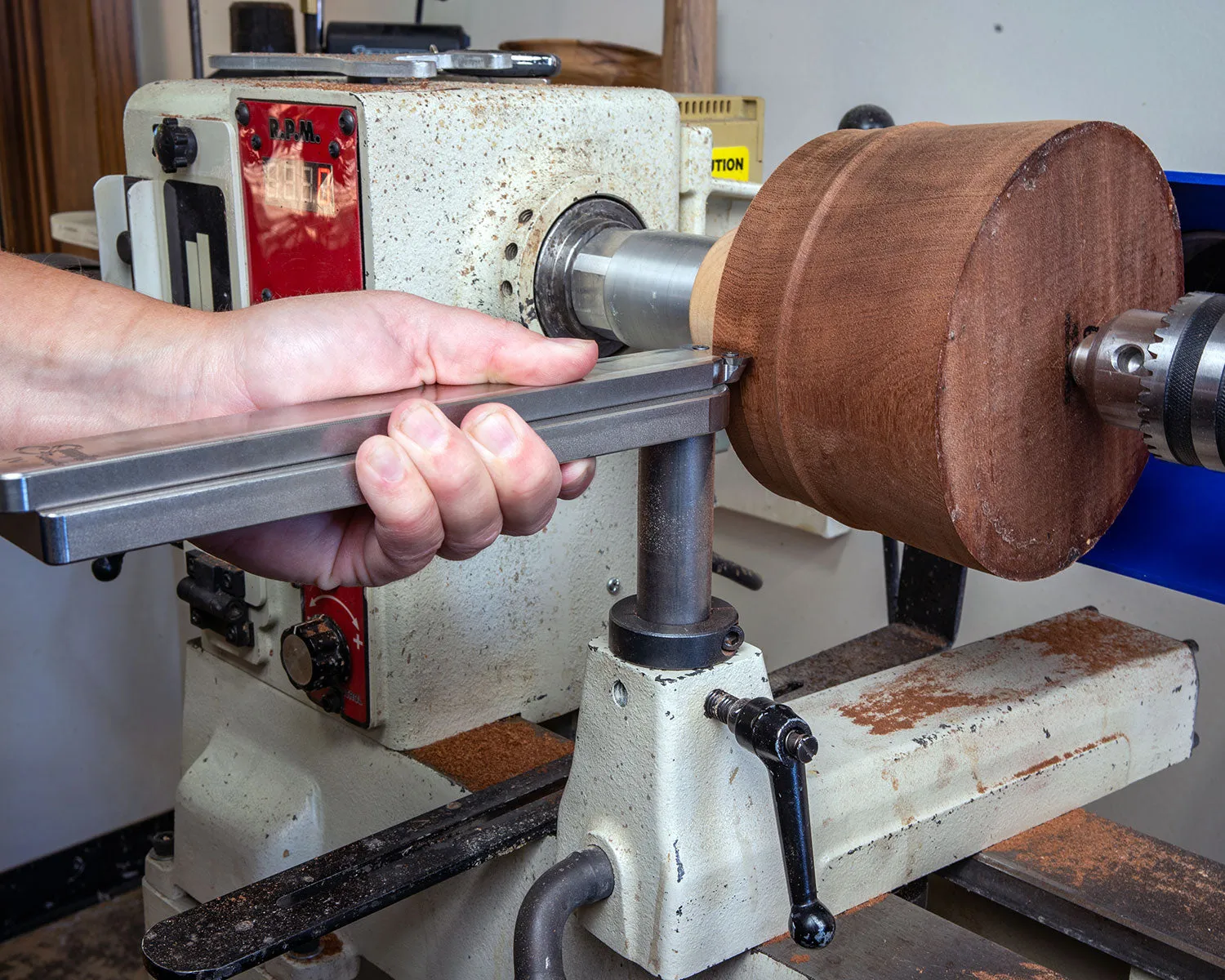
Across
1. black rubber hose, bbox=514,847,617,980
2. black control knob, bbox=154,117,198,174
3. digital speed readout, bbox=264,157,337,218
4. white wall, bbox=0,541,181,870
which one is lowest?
white wall, bbox=0,541,181,870

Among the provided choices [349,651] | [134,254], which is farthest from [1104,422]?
[134,254]

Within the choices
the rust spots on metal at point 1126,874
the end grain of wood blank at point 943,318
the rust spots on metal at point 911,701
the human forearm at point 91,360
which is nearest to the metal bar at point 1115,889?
the rust spots on metal at point 1126,874

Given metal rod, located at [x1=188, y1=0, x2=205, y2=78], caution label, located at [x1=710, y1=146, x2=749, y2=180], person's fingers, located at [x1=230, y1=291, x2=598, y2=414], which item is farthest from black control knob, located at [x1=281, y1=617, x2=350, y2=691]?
metal rod, located at [x1=188, y1=0, x2=205, y2=78]

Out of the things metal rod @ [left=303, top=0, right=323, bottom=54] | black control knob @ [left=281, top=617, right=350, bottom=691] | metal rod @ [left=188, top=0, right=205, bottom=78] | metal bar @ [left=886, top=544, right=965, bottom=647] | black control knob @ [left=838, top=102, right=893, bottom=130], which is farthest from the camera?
metal rod @ [left=188, top=0, right=205, bottom=78]

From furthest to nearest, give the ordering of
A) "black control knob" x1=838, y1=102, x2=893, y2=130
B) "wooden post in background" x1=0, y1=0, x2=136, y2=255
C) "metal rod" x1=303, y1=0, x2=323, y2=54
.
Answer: "wooden post in background" x1=0, y1=0, x2=136, y2=255, "metal rod" x1=303, y1=0, x2=323, y2=54, "black control knob" x1=838, y1=102, x2=893, y2=130

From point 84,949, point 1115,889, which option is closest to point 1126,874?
point 1115,889

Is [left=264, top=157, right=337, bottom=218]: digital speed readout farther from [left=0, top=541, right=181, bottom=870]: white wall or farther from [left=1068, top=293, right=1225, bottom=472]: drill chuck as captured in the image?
[left=0, top=541, right=181, bottom=870]: white wall

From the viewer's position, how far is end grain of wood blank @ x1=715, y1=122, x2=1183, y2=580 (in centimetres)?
62

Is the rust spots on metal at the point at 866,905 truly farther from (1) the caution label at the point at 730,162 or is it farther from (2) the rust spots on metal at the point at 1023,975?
(1) the caution label at the point at 730,162

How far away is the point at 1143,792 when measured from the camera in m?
1.60

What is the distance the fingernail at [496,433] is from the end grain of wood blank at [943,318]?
0.55 ft

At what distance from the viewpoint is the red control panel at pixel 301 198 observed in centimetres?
87

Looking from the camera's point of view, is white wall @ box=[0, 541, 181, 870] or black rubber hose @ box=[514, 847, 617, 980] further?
white wall @ box=[0, 541, 181, 870]

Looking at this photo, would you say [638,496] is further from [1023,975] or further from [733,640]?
[1023,975]
